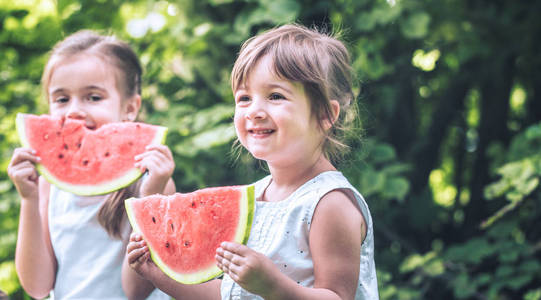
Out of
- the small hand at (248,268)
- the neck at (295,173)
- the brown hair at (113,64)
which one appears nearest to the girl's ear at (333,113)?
the neck at (295,173)

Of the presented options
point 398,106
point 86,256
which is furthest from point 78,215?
point 398,106

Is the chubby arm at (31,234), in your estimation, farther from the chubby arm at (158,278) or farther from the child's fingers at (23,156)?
the chubby arm at (158,278)

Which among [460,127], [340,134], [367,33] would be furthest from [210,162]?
[460,127]

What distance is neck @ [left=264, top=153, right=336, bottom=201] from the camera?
1.52m

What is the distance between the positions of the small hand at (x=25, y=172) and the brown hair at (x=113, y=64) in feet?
0.83

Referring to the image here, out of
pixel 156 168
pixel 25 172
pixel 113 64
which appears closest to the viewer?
pixel 156 168

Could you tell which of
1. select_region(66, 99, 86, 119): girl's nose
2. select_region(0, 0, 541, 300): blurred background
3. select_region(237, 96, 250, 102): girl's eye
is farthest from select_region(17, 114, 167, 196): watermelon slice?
select_region(0, 0, 541, 300): blurred background

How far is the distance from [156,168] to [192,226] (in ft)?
0.96

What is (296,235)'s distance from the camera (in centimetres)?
139

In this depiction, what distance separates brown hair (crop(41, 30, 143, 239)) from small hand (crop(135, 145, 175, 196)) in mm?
225

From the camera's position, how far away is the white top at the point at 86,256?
1802mm

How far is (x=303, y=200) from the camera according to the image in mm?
1409

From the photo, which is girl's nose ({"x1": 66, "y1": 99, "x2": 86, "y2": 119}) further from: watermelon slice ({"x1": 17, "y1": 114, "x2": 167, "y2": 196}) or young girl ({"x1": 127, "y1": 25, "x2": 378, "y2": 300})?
young girl ({"x1": 127, "y1": 25, "x2": 378, "y2": 300})

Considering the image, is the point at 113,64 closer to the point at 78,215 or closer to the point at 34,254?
the point at 78,215
